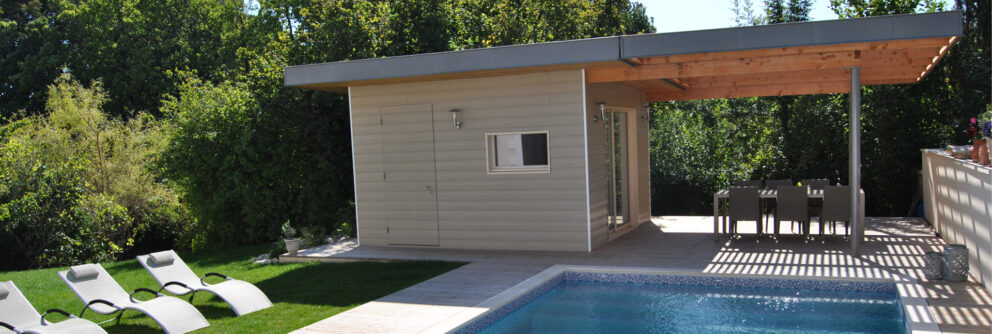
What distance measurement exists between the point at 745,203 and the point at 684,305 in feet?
9.52

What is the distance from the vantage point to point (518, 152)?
8.46m

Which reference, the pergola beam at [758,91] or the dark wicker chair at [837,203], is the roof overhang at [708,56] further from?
the dark wicker chair at [837,203]

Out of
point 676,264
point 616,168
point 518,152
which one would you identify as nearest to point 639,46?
point 518,152

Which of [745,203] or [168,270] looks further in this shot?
[745,203]

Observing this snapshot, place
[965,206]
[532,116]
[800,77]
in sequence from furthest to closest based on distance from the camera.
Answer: [800,77] < [532,116] < [965,206]

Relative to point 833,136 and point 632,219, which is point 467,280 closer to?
point 632,219

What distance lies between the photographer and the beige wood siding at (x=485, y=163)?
8.10 metres

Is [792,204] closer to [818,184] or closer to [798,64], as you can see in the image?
[818,184]

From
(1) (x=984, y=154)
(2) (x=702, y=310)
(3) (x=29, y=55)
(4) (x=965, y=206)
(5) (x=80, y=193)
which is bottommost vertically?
(2) (x=702, y=310)

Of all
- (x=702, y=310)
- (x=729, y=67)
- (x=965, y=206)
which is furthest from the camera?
(x=729, y=67)

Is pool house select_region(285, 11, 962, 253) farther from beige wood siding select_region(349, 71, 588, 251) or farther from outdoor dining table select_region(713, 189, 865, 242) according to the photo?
outdoor dining table select_region(713, 189, 865, 242)

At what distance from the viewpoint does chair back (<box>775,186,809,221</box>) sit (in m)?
8.28

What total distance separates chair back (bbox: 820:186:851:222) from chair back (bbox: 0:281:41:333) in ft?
26.7

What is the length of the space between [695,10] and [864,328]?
51.7 feet
